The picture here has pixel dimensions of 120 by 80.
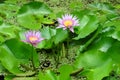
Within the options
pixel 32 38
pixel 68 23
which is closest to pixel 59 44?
pixel 68 23

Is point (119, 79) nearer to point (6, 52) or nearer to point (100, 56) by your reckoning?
point (100, 56)

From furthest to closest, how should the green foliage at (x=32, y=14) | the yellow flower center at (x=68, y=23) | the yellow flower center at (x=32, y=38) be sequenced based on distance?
the green foliage at (x=32, y=14) → the yellow flower center at (x=68, y=23) → the yellow flower center at (x=32, y=38)

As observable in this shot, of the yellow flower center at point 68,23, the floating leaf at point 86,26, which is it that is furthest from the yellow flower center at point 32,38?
the floating leaf at point 86,26

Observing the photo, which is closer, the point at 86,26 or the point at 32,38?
the point at 32,38

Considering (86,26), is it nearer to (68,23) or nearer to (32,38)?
(68,23)

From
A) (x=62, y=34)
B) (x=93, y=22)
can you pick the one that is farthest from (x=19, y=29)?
(x=93, y=22)

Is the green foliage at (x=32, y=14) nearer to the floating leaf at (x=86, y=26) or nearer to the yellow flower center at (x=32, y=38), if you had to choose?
the floating leaf at (x=86, y=26)

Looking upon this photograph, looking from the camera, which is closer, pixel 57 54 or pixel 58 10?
pixel 57 54

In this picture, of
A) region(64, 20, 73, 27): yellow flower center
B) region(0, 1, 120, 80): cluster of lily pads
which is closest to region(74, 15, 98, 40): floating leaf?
region(0, 1, 120, 80): cluster of lily pads
